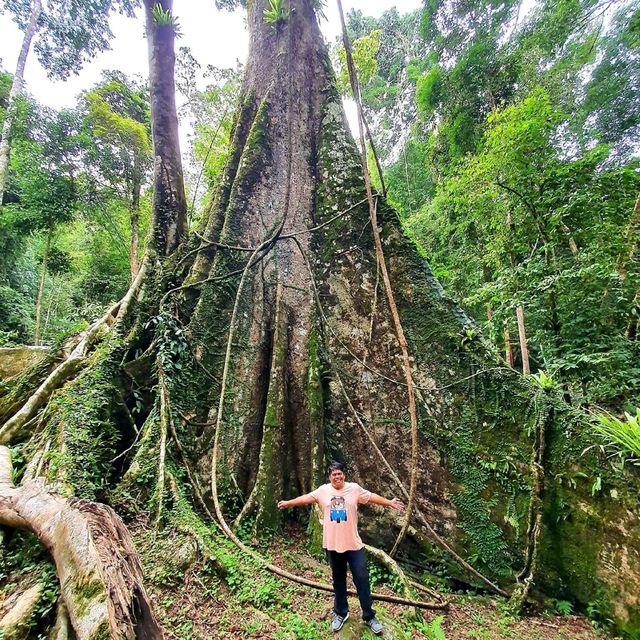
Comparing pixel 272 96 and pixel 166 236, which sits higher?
pixel 272 96

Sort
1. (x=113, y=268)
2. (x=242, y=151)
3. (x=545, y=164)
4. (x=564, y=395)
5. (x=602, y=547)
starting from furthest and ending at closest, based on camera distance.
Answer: (x=113, y=268) → (x=545, y=164) → (x=242, y=151) → (x=564, y=395) → (x=602, y=547)

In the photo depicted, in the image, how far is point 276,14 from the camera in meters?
5.71

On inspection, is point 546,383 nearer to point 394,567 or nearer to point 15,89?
point 394,567

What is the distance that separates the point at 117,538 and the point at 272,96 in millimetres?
5617

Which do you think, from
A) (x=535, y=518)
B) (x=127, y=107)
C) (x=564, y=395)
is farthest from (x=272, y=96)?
(x=127, y=107)

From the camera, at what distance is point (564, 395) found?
3490 millimetres

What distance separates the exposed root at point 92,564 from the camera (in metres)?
1.51

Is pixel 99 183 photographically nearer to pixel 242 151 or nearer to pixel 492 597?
pixel 242 151

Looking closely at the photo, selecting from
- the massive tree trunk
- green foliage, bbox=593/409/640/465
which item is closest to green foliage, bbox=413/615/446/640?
the massive tree trunk

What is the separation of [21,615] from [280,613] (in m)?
1.42

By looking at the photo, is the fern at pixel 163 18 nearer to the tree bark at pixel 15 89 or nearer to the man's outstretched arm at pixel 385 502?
the man's outstretched arm at pixel 385 502

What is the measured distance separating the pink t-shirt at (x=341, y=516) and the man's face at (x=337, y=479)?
4 cm

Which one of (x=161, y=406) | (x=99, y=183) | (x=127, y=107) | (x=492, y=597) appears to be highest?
(x=127, y=107)

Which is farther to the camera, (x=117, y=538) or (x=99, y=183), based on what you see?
(x=99, y=183)
